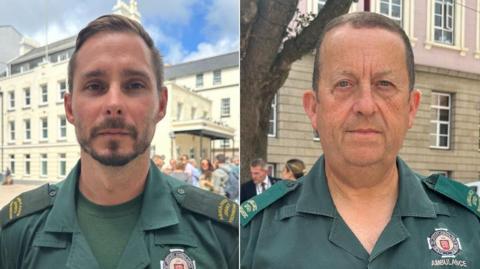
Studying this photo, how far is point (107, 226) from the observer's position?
1.02m

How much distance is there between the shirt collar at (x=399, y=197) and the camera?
125 cm

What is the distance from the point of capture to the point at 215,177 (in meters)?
1.06

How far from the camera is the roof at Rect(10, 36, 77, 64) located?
100cm

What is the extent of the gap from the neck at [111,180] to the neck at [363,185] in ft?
1.65

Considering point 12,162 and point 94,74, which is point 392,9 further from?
point 12,162

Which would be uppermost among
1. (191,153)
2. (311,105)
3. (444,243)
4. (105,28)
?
(105,28)

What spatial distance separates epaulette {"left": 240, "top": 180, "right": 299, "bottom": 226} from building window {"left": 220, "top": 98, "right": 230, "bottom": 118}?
335 millimetres

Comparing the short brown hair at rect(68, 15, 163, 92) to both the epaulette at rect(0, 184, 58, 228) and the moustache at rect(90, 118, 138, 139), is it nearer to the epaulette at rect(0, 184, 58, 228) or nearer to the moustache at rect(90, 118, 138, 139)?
the moustache at rect(90, 118, 138, 139)

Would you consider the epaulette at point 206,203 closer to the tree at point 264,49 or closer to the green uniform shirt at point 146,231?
the green uniform shirt at point 146,231

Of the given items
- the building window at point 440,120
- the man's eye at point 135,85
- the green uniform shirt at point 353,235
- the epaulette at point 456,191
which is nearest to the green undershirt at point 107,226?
the man's eye at point 135,85

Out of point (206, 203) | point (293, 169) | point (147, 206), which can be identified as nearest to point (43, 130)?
point (147, 206)

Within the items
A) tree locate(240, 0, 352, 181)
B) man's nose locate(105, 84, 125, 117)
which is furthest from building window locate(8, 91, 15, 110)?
tree locate(240, 0, 352, 181)

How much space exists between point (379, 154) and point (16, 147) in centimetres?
78

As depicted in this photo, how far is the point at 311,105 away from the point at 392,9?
0.38 metres
